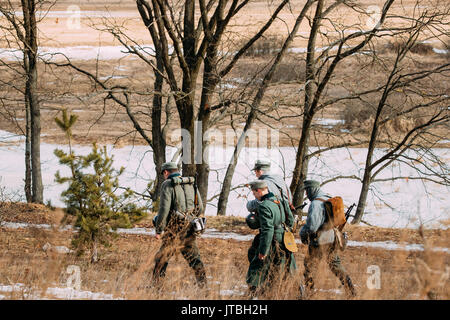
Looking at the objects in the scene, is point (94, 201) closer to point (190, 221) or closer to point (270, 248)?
point (190, 221)

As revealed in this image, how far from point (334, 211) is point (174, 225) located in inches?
75.8

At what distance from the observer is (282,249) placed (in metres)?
6.92

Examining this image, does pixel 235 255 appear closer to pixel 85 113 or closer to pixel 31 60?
pixel 31 60

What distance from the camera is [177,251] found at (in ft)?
24.3

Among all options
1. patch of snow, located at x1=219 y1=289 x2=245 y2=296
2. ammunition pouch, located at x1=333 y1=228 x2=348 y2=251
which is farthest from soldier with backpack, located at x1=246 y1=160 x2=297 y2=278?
ammunition pouch, located at x1=333 y1=228 x2=348 y2=251

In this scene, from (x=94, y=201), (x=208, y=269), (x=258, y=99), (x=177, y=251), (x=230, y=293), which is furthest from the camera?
(x=258, y=99)

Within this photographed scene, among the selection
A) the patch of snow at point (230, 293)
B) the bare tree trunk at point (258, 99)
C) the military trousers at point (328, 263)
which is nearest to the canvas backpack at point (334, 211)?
the military trousers at point (328, 263)

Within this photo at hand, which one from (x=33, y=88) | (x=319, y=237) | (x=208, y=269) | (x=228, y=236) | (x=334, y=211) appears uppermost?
(x=33, y=88)

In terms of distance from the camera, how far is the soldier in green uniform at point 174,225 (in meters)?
7.39

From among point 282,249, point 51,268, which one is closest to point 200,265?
point 282,249

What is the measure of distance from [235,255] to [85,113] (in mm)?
25940

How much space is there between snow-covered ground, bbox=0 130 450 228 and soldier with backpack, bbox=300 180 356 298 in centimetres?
1004

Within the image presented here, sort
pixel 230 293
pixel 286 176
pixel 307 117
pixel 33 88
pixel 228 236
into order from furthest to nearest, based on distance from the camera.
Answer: pixel 286 176
pixel 33 88
pixel 307 117
pixel 228 236
pixel 230 293

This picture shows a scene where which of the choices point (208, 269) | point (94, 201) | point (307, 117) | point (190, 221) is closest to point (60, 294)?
point (190, 221)
